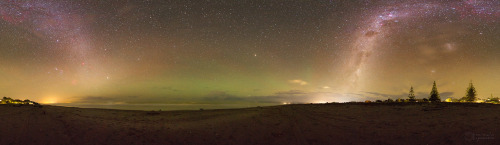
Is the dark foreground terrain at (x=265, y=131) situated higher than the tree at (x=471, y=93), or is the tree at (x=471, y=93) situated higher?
the tree at (x=471, y=93)

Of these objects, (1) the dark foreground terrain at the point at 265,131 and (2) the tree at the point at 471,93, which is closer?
(1) the dark foreground terrain at the point at 265,131

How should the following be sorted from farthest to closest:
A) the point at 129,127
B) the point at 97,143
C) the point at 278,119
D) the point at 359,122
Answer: the point at 278,119
the point at 359,122
the point at 129,127
the point at 97,143

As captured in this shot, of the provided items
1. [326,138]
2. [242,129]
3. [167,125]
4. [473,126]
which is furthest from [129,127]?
[473,126]

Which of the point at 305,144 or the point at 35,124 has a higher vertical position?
the point at 35,124

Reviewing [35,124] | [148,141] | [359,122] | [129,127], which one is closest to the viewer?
[148,141]

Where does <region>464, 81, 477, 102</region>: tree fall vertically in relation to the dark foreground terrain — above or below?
above

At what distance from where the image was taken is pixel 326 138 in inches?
425

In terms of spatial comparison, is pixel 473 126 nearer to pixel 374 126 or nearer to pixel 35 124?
pixel 374 126

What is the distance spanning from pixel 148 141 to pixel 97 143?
2.17 m

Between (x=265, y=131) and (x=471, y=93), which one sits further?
(x=471, y=93)

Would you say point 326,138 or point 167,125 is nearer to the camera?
point 326,138

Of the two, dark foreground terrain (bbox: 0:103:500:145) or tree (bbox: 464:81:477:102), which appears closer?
dark foreground terrain (bbox: 0:103:500:145)

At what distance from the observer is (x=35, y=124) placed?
1197 cm

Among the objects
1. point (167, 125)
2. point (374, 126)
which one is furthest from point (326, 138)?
point (167, 125)
